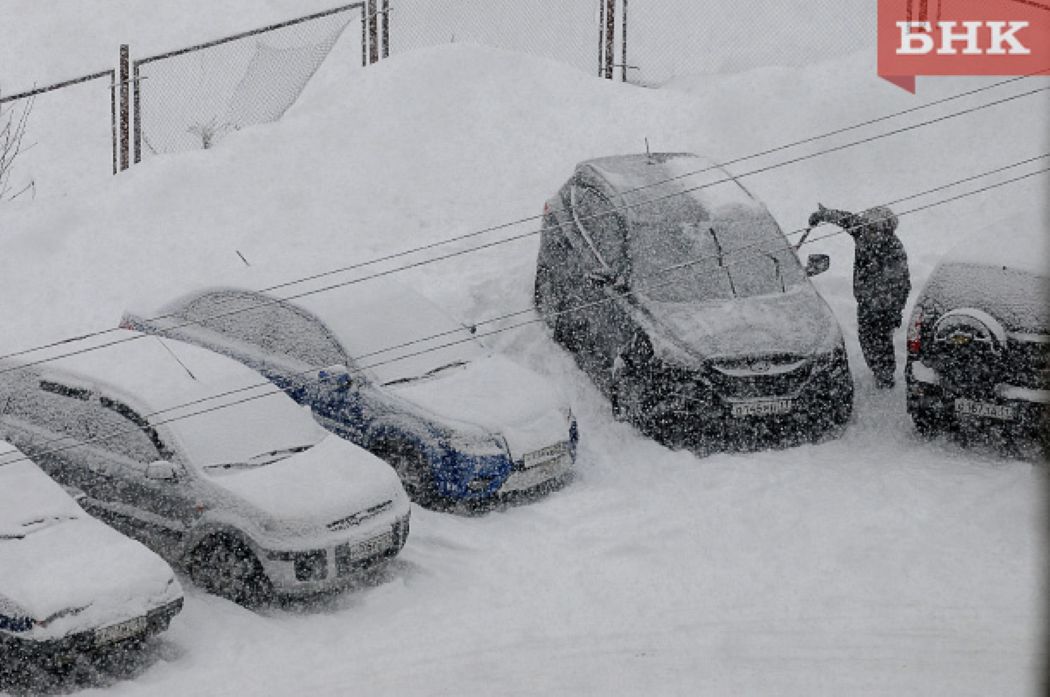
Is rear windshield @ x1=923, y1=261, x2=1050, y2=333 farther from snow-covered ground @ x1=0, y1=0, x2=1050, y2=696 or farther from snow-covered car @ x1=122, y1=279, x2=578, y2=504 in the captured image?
snow-covered car @ x1=122, y1=279, x2=578, y2=504

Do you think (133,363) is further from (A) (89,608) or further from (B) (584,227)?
(B) (584,227)

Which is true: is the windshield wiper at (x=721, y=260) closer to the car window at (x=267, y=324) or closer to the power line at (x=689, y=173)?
the power line at (x=689, y=173)

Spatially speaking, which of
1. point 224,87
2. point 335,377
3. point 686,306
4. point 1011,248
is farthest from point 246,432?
point 224,87

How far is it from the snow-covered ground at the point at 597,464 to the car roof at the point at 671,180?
1.45m

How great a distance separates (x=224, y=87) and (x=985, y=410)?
1521cm

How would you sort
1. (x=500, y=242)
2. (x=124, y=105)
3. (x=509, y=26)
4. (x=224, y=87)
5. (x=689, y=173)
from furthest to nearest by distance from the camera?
(x=224, y=87) < (x=509, y=26) < (x=124, y=105) < (x=500, y=242) < (x=689, y=173)

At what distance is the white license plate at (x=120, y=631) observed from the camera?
845 cm

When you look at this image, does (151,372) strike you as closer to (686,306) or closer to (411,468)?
(411,468)

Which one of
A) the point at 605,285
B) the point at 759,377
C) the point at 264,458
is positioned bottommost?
the point at 264,458

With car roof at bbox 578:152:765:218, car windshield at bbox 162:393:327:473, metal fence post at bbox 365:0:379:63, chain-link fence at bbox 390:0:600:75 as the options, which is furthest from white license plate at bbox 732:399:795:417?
chain-link fence at bbox 390:0:600:75

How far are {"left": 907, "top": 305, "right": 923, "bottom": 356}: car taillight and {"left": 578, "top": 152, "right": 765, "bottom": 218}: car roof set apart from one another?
1999 mm

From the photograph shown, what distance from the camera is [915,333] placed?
11398mm

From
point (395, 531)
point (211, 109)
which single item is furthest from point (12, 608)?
point (211, 109)

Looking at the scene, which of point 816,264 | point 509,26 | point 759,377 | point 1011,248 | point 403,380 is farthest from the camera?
point 509,26
